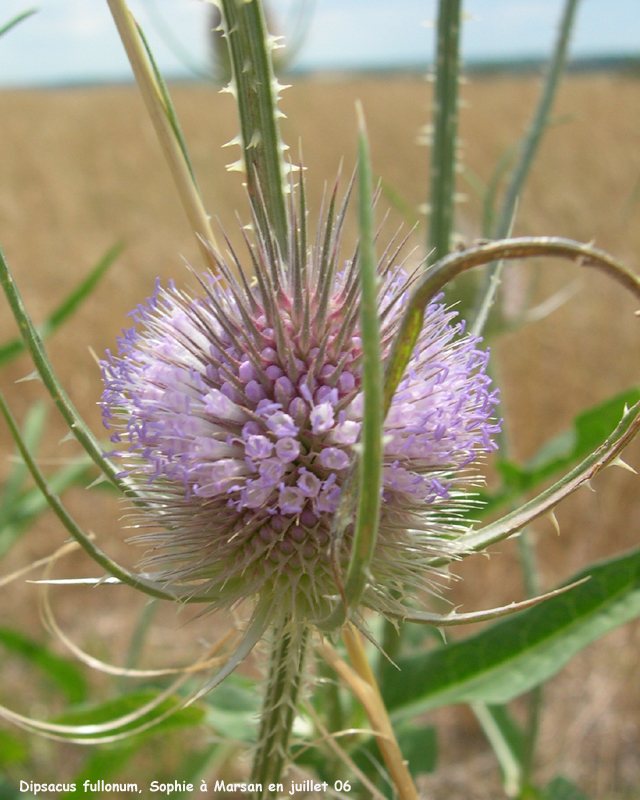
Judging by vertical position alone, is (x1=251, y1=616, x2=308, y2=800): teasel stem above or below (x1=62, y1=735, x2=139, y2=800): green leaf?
above

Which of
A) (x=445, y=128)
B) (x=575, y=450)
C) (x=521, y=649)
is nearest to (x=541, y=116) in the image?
(x=445, y=128)

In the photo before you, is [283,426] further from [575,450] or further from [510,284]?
[510,284]

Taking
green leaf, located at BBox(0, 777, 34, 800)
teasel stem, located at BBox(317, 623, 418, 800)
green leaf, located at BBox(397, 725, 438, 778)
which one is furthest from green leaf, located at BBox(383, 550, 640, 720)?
green leaf, located at BBox(0, 777, 34, 800)

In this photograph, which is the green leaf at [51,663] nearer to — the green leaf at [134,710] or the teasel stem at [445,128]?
the green leaf at [134,710]

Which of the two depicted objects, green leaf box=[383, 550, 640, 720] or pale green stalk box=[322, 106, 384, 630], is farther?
green leaf box=[383, 550, 640, 720]

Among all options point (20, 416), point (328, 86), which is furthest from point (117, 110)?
point (20, 416)

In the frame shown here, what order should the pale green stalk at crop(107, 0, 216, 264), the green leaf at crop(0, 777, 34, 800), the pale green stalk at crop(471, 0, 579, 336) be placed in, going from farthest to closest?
the green leaf at crop(0, 777, 34, 800)
the pale green stalk at crop(471, 0, 579, 336)
the pale green stalk at crop(107, 0, 216, 264)

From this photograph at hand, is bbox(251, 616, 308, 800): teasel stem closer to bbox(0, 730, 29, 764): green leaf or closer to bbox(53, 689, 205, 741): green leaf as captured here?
bbox(53, 689, 205, 741): green leaf

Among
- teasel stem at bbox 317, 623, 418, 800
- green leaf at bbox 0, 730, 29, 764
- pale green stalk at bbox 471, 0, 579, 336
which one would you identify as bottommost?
green leaf at bbox 0, 730, 29, 764
